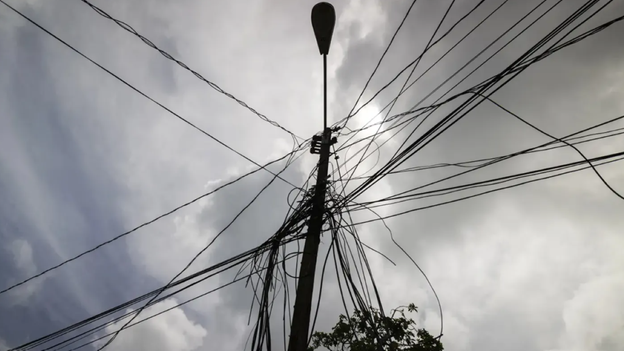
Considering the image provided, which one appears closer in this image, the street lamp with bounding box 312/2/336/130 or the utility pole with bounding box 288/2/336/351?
the utility pole with bounding box 288/2/336/351

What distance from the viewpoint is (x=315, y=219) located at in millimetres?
3504

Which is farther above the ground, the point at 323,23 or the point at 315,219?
A: the point at 323,23

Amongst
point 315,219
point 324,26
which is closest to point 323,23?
point 324,26

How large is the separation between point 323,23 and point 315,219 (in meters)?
2.29

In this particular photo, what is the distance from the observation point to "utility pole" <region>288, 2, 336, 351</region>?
9.04 ft

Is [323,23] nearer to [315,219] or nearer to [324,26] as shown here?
[324,26]

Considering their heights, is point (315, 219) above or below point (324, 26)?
below

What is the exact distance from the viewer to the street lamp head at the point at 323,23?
3810mm

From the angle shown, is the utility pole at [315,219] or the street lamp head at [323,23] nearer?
the utility pole at [315,219]

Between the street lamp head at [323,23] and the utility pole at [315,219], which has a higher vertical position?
the street lamp head at [323,23]

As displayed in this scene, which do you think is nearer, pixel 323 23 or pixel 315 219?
pixel 315 219

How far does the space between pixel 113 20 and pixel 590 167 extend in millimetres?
4690

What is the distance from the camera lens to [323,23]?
3.87m

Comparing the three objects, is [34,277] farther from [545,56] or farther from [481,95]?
[545,56]
